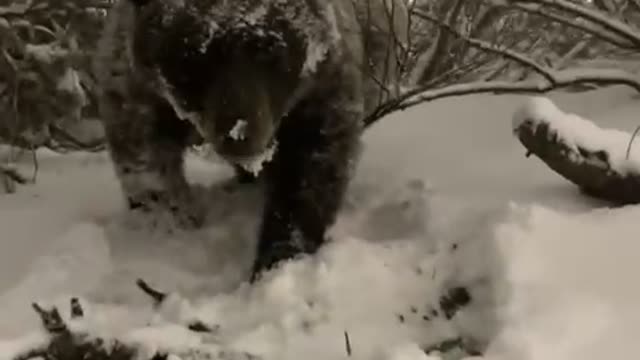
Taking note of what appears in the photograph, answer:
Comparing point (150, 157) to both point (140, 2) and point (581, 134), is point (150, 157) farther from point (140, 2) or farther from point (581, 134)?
point (581, 134)

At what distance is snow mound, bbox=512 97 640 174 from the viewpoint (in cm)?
365

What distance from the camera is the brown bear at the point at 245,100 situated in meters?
3.38

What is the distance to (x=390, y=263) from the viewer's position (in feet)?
10.9

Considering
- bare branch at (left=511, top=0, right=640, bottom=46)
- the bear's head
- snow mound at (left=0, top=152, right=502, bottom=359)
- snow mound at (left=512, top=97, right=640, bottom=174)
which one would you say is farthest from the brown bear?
bare branch at (left=511, top=0, right=640, bottom=46)

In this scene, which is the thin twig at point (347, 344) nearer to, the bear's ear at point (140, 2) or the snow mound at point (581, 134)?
the snow mound at point (581, 134)

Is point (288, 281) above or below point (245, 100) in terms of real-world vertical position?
below

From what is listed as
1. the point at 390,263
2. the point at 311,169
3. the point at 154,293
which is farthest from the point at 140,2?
the point at 390,263

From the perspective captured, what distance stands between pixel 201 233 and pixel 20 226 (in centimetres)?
64

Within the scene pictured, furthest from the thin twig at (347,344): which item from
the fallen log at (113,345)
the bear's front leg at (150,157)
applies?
the bear's front leg at (150,157)

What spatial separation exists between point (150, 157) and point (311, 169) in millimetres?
572

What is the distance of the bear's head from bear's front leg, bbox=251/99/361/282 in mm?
191

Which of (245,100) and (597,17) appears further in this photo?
(597,17)

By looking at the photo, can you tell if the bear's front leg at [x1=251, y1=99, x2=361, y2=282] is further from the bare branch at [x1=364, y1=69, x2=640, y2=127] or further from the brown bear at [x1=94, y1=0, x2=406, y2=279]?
the bare branch at [x1=364, y1=69, x2=640, y2=127]

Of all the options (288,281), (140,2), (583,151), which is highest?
(140,2)
